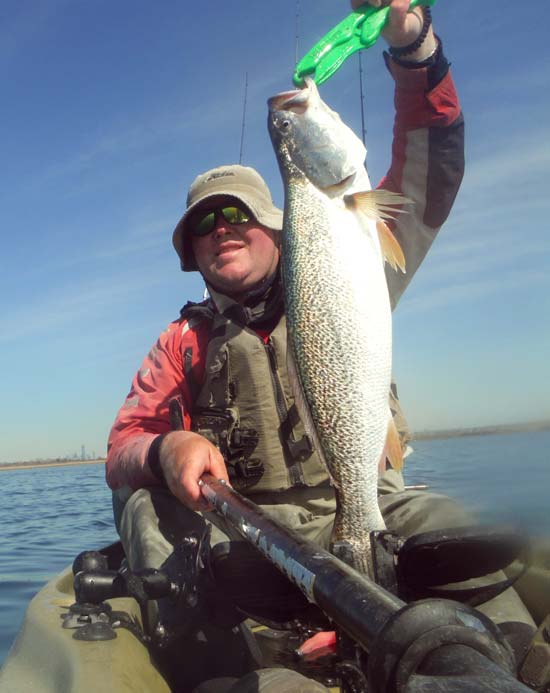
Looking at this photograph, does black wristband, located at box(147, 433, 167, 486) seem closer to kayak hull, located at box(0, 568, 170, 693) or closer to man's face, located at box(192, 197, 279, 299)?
kayak hull, located at box(0, 568, 170, 693)

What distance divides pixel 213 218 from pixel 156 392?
47.8 inches

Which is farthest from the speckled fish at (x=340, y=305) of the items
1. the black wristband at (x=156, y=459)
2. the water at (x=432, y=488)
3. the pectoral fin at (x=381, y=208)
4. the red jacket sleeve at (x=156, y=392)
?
the red jacket sleeve at (x=156, y=392)

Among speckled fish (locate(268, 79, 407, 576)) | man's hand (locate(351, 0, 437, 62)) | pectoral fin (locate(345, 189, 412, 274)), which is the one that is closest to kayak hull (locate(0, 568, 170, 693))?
speckled fish (locate(268, 79, 407, 576))

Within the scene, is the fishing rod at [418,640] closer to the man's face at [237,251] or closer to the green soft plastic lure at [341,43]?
the green soft plastic lure at [341,43]

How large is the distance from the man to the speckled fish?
50 centimetres

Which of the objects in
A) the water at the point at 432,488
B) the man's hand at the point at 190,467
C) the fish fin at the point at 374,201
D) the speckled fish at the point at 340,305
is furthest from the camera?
the man's hand at the point at 190,467

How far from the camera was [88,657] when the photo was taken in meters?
2.58

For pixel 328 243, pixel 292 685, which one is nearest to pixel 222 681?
pixel 292 685

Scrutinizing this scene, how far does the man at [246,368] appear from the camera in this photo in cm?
323

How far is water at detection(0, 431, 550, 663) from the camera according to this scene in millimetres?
1600

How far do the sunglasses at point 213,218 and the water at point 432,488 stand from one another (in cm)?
184

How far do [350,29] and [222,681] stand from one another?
290 cm

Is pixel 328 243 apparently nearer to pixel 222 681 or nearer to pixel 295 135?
pixel 295 135

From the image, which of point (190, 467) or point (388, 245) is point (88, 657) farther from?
point (388, 245)
